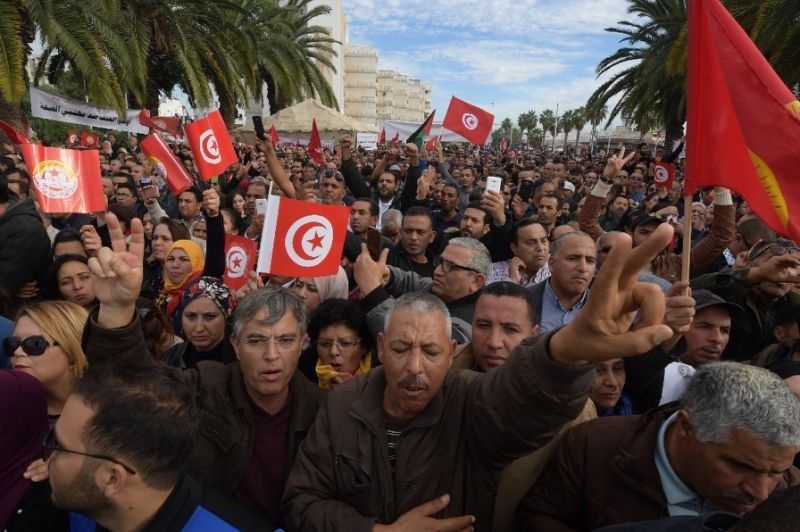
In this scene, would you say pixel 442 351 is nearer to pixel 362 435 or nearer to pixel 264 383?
pixel 362 435

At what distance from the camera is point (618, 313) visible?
142 cm

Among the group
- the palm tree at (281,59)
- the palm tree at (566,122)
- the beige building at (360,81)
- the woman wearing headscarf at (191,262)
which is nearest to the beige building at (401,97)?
the beige building at (360,81)

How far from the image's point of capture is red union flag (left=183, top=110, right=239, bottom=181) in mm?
5195

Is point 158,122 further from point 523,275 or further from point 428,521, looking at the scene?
point 428,521

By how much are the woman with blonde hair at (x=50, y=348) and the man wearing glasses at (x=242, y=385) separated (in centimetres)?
35

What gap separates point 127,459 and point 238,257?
2543 mm

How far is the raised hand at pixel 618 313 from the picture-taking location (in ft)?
4.32

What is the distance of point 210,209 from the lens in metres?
3.85

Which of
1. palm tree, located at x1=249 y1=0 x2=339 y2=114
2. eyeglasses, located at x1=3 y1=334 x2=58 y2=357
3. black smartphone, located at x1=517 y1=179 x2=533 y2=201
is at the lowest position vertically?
eyeglasses, located at x1=3 y1=334 x2=58 y2=357

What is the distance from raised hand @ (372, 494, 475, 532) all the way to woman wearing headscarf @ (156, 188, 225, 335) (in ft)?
8.53

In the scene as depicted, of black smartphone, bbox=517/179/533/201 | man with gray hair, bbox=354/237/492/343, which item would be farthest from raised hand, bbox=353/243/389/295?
black smartphone, bbox=517/179/533/201

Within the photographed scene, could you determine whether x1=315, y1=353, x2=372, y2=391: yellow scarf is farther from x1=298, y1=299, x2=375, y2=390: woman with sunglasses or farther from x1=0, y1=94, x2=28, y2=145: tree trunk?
x1=0, y1=94, x2=28, y2=145: tree trunk

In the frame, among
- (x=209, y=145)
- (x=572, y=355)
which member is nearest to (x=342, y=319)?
(x=572, y=355)

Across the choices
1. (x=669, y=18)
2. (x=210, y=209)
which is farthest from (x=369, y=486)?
(x=669, y=18)
